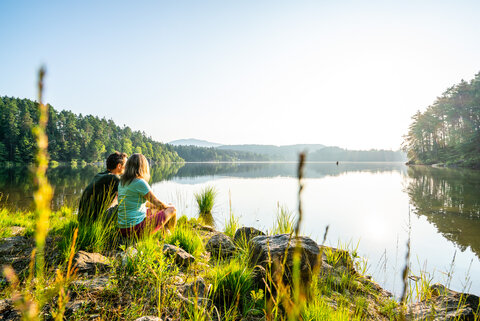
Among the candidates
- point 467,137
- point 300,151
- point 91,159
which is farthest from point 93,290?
point 91,159

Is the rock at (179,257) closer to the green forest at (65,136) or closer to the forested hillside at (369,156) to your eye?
the green forest at (65,136)

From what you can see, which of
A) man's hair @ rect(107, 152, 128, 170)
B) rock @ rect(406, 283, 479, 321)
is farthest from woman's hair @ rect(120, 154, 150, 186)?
rock @ rect(406, 283, 479, 321)

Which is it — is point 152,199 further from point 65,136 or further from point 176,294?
point 65,136

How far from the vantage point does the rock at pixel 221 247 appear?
434 cm

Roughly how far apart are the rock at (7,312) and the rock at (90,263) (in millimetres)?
684

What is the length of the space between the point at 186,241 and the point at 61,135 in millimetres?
71290

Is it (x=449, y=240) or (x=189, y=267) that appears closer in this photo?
(x=189, y=267)

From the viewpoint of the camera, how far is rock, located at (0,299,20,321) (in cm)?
211

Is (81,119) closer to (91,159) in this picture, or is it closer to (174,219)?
(91,159)

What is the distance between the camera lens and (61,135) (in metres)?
60.7

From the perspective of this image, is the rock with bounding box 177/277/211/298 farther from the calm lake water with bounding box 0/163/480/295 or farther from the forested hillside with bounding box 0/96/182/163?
the forested hillside with bounding box 0/96/182/163

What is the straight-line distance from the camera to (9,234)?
4.42m

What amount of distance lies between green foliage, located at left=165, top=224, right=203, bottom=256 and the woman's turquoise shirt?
27.6 inches

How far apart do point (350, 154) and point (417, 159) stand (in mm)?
80849
